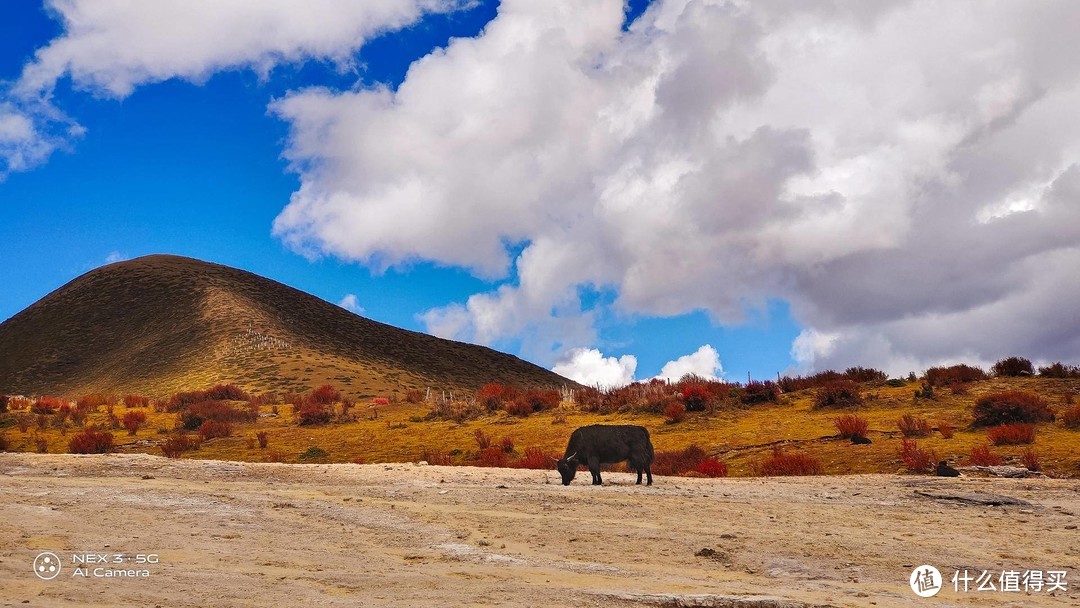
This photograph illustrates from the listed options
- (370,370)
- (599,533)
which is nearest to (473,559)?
(599,533)

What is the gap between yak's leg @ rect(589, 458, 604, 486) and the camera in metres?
14.8

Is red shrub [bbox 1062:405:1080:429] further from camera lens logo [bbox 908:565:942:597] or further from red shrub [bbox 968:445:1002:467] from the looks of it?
camera lens logo [bbox 908:565:942:597]

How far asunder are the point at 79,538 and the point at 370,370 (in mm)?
59014

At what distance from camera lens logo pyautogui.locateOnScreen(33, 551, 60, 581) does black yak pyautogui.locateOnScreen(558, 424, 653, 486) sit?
8.78 metres

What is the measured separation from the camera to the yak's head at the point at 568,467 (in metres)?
14.7

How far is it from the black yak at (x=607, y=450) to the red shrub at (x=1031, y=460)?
7759 millimetres

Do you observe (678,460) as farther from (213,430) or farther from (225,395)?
(225,395)

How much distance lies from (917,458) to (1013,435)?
4.14 meters

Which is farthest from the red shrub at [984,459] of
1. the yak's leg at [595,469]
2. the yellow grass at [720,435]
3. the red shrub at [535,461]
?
the red shrub at [535,461]

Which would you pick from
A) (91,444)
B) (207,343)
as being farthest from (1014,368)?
(207,343)

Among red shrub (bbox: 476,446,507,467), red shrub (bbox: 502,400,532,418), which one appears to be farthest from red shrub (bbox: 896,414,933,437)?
red shrub (bbox: 502,400,532,418)

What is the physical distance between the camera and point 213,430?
2920cm

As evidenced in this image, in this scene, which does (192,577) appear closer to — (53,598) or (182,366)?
(53,598)

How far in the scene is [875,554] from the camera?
28.6ft
